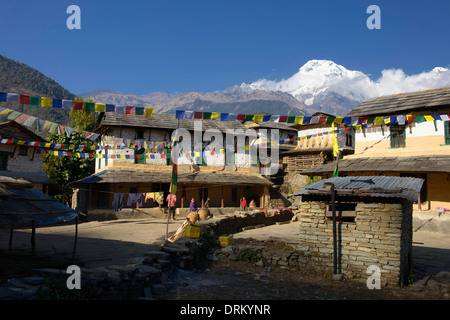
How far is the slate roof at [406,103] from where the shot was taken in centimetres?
2014

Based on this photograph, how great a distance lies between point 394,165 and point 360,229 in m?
12.3

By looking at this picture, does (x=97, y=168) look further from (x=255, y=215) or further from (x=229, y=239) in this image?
(x=229, y=239)

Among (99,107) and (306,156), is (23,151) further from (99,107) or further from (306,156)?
(306,156)

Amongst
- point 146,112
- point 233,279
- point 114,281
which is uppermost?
point 146,112

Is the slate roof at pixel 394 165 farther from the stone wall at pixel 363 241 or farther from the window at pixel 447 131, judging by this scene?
the stone wall at pixel 363 241

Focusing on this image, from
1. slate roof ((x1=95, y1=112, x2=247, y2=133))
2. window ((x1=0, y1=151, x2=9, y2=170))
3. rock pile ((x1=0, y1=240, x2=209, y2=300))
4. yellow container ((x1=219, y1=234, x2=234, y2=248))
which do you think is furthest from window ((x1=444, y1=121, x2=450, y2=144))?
window ((x1=0, y1=151, x2=9, y2=170))

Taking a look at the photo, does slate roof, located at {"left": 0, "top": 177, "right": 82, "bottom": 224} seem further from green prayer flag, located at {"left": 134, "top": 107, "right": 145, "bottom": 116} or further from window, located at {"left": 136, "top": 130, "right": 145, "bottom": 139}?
window, located at {"left": 136, "top": 130, "right": 145, "bottom": 139}

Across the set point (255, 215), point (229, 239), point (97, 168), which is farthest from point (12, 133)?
point (229, 239)

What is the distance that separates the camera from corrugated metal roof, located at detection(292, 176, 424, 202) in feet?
29.7

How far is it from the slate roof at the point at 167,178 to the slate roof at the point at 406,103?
11324mm

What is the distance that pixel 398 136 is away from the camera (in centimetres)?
2172

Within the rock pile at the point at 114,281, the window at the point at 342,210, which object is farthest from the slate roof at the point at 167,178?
the window at the point at 342,210

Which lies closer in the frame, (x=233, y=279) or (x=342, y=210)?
(x=233, y=279)

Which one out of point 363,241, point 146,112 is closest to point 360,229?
point 363,241
